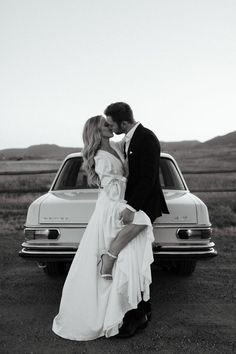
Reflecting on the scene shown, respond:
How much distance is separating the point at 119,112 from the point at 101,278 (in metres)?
1.36

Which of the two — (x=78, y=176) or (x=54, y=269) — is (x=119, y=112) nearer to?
(x=78, y=176)

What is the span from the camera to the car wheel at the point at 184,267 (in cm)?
615

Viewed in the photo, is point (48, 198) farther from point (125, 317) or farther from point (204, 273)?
point (204, 273)

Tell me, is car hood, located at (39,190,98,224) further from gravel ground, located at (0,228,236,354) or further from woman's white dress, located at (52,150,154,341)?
gravel ground, located at (0,228,236,354)

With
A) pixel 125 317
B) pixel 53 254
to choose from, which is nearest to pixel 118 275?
pixel 125 317

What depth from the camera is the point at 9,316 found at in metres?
4.73

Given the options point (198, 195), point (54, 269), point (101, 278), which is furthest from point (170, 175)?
point (198, 195)

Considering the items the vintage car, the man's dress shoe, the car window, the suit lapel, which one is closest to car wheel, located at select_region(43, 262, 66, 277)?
the vintage car

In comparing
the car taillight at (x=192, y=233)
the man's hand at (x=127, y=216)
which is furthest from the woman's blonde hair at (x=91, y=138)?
the car taillight at (x=192, y=233)

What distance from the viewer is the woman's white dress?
3996 mm

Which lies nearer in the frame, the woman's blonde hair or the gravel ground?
the gravel ground

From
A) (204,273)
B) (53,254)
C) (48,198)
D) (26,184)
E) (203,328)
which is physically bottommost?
(26,184)

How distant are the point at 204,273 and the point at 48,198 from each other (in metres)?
2.56

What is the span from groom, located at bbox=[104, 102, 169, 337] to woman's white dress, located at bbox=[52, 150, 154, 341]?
0.29ft
